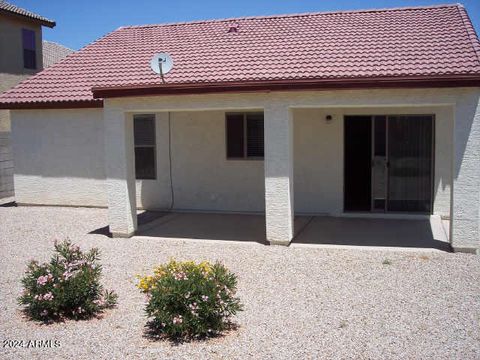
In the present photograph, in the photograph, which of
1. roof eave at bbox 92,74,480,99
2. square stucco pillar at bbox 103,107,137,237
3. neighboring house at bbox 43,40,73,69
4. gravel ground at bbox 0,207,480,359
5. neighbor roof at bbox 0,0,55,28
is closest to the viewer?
gravel ground at bbox 0,207,480,359

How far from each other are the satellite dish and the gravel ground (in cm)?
337

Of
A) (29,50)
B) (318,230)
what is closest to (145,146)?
(318,230)

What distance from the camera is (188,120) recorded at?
14633mm

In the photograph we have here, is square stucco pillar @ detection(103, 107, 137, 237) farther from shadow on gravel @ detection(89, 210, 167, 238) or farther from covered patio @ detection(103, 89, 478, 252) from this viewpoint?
shadow on gravel @ detection(89, 210, 167, 238)

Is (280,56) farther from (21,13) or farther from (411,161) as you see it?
(21,13)

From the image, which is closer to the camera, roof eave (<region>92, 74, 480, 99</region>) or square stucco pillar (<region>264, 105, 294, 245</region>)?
roof eave (<region>92, 74, 480, 99</region>)

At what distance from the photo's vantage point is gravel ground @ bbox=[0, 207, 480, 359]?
570cm

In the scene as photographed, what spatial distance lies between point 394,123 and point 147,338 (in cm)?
881

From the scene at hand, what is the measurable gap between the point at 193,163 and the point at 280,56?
4.34m

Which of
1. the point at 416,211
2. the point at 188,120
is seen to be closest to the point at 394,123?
the point at 416,211

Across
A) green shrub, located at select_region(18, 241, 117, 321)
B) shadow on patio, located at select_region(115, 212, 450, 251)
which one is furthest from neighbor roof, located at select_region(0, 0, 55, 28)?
green shrub, located at select_region(18, 241, 117, 321)

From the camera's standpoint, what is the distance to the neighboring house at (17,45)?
974 inches

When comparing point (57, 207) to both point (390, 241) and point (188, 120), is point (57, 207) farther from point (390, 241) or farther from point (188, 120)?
point (390, 241)

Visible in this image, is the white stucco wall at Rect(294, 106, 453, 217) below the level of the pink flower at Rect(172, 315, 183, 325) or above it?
above
